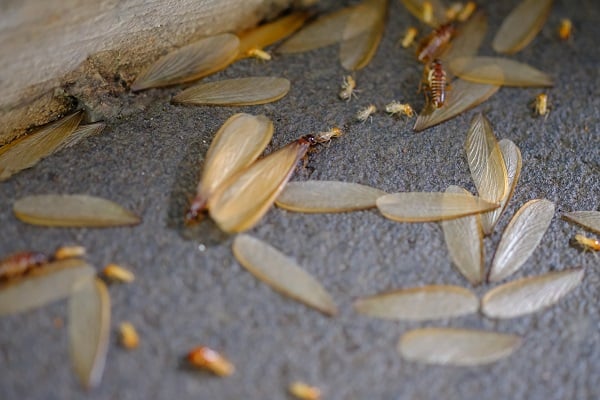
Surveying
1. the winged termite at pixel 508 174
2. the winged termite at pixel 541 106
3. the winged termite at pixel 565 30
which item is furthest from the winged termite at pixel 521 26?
the winged termite at pixel 508 174

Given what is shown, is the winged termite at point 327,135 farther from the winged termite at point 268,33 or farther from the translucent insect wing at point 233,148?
the winged termite at point 268,33

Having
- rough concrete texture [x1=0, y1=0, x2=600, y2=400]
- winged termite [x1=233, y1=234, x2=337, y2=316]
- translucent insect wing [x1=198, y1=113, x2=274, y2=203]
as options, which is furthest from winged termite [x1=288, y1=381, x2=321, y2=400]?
translucent insect wing [x1=198, y1=113, x2=274, y2=203]

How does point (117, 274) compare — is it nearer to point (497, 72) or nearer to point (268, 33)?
point (268, 33)

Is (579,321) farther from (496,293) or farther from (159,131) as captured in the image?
(159,131)

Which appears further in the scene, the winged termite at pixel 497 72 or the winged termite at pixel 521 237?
the winged termite at pixel 497 72

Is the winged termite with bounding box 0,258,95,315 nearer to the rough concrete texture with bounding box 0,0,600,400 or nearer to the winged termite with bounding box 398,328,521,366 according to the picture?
the rough concrete texture with bounding box 0,0,600,400

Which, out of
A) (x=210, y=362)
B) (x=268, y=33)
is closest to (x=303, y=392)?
(x=210, y=362)
